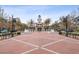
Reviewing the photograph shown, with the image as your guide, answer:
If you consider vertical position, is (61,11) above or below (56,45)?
above

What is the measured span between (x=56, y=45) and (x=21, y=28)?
729mm

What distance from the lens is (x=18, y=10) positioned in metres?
4.32

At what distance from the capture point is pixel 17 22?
440cm

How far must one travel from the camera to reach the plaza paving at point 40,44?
428 cm

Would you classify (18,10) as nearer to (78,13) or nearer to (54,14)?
(54,14)

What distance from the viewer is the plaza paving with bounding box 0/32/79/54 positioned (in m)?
4.28

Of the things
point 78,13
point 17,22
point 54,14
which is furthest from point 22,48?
point 78,13

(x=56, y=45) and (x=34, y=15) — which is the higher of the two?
(x=34, y=15)

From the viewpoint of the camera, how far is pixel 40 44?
4.36m

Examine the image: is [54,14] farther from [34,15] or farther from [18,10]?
[18,10]
